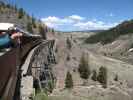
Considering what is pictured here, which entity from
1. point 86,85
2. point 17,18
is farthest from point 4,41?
point 17,18

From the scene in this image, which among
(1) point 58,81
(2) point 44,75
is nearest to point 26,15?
(1) point 58,81

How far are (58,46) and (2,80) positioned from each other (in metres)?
72.7

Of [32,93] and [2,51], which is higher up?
[2,51]

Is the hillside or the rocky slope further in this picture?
the hillside

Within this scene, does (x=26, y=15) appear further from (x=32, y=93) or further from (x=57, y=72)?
(x=32, y=93)

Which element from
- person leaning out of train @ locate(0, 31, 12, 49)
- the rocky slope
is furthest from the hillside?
person leaning out of train @ locate(0, 31, 12, 49)

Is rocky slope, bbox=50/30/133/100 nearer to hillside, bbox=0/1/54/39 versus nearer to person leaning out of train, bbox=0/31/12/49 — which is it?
hillside, bbox=0/1/54/39

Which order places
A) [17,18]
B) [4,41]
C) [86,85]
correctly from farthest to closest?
[17,18] → [86,85] → [4,41]

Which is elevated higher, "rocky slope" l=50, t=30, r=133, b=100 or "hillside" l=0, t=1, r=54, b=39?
"hillside" l=0, t=1, r=54, b=39

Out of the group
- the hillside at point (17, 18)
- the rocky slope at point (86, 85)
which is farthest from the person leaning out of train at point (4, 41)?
the hillside at point (17, 18)

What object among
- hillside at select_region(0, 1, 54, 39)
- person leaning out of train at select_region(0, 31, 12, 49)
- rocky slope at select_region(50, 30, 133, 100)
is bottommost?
rocky slope at select_region(50, 30, 133, 100)

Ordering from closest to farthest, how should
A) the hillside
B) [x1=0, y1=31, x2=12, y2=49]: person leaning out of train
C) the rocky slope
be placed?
[x1=0, y1=31, x2=12, y2=49]: person leaning out of train < the rocky slope < the hillside

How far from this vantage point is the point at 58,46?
78062 millimetres

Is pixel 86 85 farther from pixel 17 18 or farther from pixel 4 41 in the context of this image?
pixel 4 41
